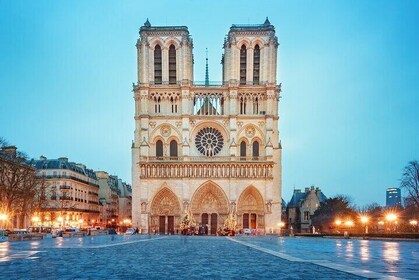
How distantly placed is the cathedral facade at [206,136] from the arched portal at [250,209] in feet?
0.47

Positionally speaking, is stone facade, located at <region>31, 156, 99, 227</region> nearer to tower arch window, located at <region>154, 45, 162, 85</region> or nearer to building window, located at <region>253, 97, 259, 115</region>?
tower arch window, located at <region>154, 45, 162, 85</region>

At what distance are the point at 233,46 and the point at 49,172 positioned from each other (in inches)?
1354

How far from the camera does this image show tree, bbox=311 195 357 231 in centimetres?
8069

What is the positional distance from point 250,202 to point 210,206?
5.80 m

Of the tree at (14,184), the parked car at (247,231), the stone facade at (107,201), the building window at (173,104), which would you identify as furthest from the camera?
the stone facade at (107,201)

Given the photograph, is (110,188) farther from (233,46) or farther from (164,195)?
(233,46)

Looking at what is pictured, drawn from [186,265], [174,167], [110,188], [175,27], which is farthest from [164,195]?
[186,265]

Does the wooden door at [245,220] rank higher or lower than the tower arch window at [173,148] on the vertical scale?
lower

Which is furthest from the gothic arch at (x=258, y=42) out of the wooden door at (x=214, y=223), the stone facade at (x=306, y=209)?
the stone facade at (x=306, y=209)

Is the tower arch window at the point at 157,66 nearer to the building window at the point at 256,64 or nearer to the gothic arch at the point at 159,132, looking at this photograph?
the gothic arch at the point at 159,132

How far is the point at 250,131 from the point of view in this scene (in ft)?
263

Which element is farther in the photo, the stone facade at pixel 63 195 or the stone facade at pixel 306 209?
the stone facade at pixel 306 209

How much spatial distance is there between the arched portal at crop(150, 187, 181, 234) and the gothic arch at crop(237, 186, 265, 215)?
8.86m

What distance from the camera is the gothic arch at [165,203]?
3081 inches
